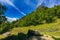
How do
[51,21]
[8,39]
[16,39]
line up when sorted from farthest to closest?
[51,21] < [8,39] < [16,39]

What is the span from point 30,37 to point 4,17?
5073 cm

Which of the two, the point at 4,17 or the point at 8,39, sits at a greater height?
the point at 4,17

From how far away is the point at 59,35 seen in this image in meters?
54.4

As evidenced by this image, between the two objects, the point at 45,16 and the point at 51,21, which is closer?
the point at 51,21

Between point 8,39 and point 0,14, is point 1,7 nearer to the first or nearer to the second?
point 0,14

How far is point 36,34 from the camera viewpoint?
47594 millimetres

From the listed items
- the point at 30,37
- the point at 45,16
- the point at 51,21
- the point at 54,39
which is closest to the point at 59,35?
the point at 54,39

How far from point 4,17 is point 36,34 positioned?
162 ft

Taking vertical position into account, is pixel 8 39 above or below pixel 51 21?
below

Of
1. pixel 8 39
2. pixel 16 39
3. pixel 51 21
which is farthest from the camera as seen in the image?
pixel 51 21

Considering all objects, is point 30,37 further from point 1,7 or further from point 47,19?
point 1,7

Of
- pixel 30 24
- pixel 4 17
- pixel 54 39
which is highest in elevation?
pixel 4 17

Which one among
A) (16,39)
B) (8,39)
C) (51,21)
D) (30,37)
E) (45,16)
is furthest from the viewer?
(45,16)

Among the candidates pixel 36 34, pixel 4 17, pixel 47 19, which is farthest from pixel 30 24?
pixel 36 34
